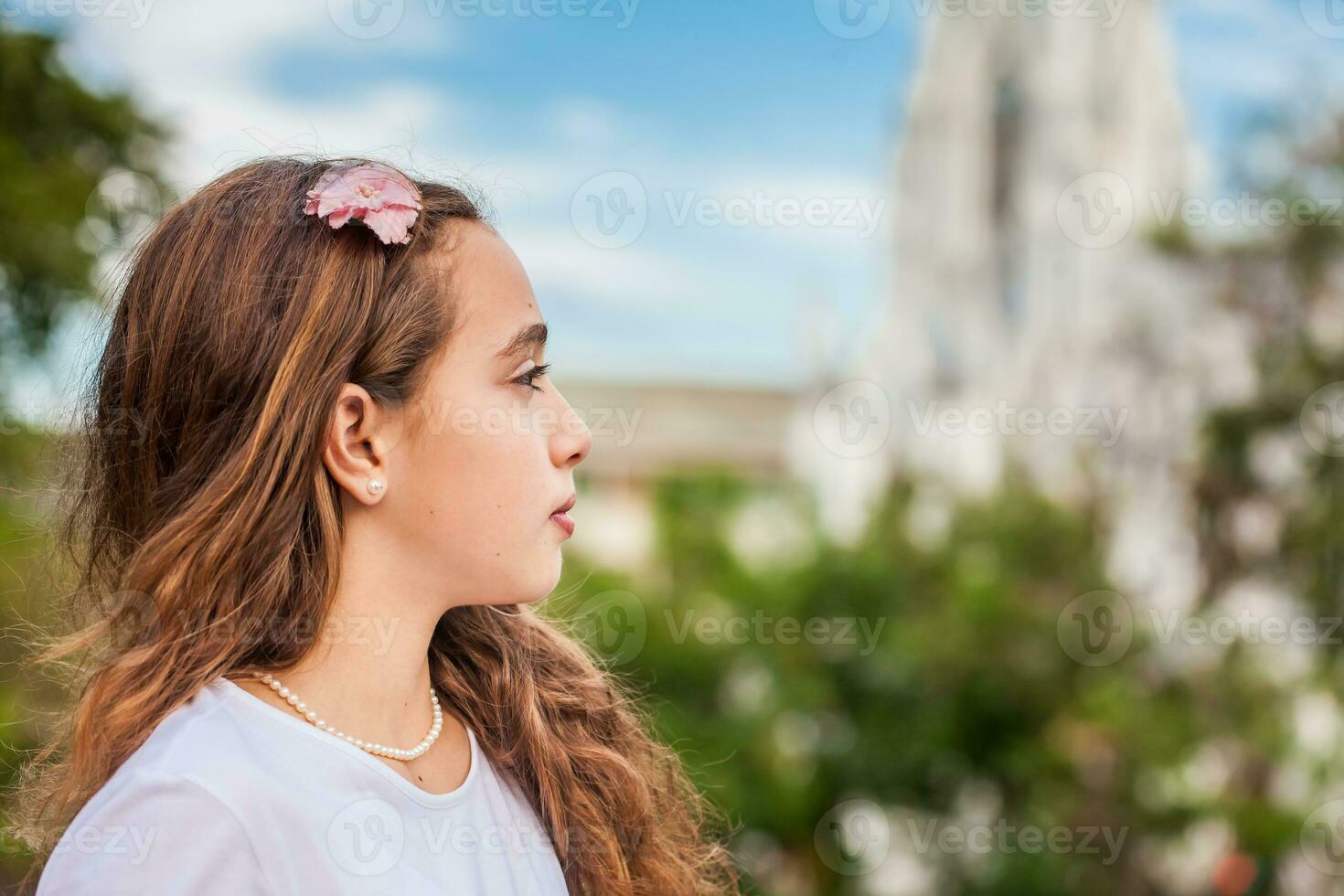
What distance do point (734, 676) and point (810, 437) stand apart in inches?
487

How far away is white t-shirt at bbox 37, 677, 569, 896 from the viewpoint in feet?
4.33

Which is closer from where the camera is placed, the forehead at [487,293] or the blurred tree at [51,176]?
the forehead at [487,293]

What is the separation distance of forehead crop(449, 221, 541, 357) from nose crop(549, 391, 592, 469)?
0.13 m

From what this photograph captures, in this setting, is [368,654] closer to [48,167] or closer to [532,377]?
[532,377]


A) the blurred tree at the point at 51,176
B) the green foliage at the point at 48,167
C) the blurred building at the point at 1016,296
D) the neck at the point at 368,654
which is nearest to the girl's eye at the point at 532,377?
the neck at the point at 368,654

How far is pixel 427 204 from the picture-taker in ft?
5.77

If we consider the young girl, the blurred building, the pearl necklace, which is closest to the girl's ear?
the young girl

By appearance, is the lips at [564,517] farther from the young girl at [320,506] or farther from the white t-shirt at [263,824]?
the white t-shirt at [263,824]

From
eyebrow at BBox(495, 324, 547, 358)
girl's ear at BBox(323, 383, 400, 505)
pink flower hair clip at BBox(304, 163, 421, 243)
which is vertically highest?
pink flower hair clip at BBox(304, 163, 421, 243)

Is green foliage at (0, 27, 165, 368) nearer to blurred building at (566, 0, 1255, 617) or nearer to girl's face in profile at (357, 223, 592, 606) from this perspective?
girl's face in profile at (357, 223, 592, 606)

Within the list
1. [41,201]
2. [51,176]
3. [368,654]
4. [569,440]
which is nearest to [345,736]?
[368,654]

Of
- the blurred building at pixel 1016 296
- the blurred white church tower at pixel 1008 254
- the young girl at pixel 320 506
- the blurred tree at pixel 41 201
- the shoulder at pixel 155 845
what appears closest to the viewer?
the shoulder at pixel 155 845

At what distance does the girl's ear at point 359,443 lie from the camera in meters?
1.61

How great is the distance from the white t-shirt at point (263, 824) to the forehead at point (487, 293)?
0.54 metres
